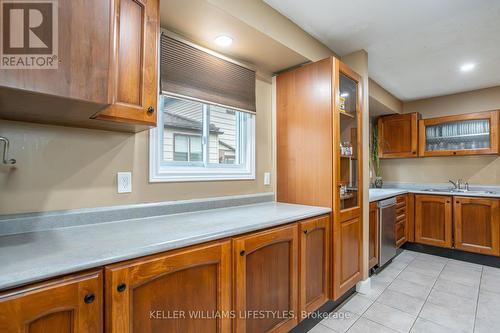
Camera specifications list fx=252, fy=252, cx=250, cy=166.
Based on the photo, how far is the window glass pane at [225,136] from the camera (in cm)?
210

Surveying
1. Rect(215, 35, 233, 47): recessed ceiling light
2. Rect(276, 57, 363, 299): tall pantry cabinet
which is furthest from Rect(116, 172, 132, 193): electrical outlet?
Rect(276, 57, 363, 299): tall pantry cabinet

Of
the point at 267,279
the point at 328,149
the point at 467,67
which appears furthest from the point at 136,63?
the point at 467,67

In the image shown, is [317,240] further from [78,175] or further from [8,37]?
[8,37]

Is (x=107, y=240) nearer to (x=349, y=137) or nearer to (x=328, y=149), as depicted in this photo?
(x=328, y=149)

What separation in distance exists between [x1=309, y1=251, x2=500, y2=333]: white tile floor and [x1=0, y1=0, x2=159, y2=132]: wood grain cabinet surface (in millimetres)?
1990

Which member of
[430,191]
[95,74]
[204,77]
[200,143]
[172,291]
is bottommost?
[172,291]

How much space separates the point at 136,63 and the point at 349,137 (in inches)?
72.5

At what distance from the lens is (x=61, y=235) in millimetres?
1142

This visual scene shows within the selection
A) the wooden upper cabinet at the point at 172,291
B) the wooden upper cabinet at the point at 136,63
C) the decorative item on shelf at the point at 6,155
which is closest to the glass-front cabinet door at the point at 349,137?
the wooden upper cabinet at the point at 172,291

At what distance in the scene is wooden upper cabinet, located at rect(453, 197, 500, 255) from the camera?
307 centimetres

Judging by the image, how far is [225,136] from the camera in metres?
2.20

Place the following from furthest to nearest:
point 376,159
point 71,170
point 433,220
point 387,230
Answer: point 376,159 < point 433,220 < point 387,230 < point 71,170

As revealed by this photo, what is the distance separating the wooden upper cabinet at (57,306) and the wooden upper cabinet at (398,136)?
433cm

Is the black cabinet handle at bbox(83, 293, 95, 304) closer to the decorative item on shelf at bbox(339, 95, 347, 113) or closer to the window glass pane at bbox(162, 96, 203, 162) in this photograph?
the window glass pane at bbox(162, 96, 203, 162)
